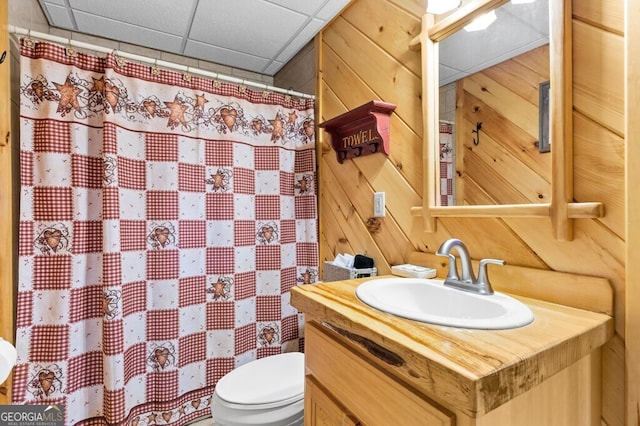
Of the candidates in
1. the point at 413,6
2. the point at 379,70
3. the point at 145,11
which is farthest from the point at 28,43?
the point at 413,6

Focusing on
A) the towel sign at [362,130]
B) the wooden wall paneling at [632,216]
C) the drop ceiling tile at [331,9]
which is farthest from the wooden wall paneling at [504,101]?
the drop ceiling tile at [331,9]

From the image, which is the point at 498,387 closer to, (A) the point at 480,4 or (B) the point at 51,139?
(A) the point at 480,4

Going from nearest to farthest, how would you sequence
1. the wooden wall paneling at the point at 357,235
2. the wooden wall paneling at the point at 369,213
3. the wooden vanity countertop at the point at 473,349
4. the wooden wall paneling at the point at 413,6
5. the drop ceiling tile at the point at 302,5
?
the wooden vanity countertop at the point at 473,349, the wooden wall paneling at the point at 413,6, the wooden wall paneling at the point at 369,213, the wooden wall paneling at the point at 357,235, the drop ceiling tile at the point at 302,5

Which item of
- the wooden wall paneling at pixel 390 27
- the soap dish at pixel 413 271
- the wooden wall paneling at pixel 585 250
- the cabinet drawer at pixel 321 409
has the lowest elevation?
the cabinet drawer at pixel 321 409

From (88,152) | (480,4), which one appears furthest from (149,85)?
(480,4)

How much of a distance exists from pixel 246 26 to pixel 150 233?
133 centimetres

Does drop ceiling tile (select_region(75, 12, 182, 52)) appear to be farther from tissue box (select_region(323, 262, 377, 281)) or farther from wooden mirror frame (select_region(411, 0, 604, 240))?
wooden mirror frame (select_region(411, 0, 604, 240))

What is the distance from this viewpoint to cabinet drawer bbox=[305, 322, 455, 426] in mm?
593

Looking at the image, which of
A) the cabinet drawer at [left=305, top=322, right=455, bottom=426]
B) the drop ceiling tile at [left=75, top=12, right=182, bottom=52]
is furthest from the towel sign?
the drop ceiling tile at [left=75, top=12, right=182, bottom=52]

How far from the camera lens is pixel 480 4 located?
1.01 meters

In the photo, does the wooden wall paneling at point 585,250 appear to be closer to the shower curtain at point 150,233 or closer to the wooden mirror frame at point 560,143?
the wooden mirror frame at point 560,143

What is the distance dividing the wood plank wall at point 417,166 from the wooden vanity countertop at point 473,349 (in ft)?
0.55

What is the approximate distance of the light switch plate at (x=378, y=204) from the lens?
145 centimetres

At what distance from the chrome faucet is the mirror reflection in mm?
210
